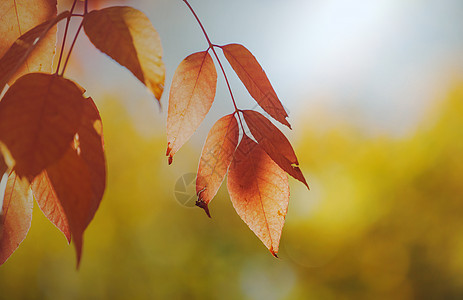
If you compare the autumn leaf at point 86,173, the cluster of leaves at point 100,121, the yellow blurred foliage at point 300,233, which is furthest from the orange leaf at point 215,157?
the yellow blurred foliage at point 300,233

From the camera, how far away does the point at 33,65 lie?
35 cm

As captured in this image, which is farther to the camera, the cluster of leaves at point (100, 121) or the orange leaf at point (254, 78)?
the orange leaf at point (254, 78)

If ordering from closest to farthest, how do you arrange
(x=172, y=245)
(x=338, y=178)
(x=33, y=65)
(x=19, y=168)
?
(x=19, y=168), (x=33, y=65), (x=172, y=245), (x=338, y=178)

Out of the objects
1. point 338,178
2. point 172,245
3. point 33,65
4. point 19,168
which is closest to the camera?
point 19,168

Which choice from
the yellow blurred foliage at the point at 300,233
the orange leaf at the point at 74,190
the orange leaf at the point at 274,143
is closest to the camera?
the orange leaf at the point at 74,190

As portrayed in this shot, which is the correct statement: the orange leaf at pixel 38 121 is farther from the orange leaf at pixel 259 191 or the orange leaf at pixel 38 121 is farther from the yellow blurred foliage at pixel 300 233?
the yellow blurred foliage at pixel 300 233

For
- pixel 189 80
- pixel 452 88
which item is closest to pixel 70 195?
pixel 189 80

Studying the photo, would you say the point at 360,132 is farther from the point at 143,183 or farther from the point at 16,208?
the point at 16,208

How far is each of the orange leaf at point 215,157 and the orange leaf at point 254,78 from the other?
0.05 metres

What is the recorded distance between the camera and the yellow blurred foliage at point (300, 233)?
216 inches

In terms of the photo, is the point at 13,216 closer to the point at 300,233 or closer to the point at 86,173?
the point at 86,173

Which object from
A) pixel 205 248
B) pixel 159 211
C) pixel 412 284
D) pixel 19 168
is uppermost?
pixel 19 168

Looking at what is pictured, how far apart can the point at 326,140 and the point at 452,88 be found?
235 centimetres

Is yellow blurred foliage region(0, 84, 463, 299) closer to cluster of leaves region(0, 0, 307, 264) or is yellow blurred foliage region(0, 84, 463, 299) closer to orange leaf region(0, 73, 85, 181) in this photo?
cluster of leaves region(0, 0, 307, 264)
